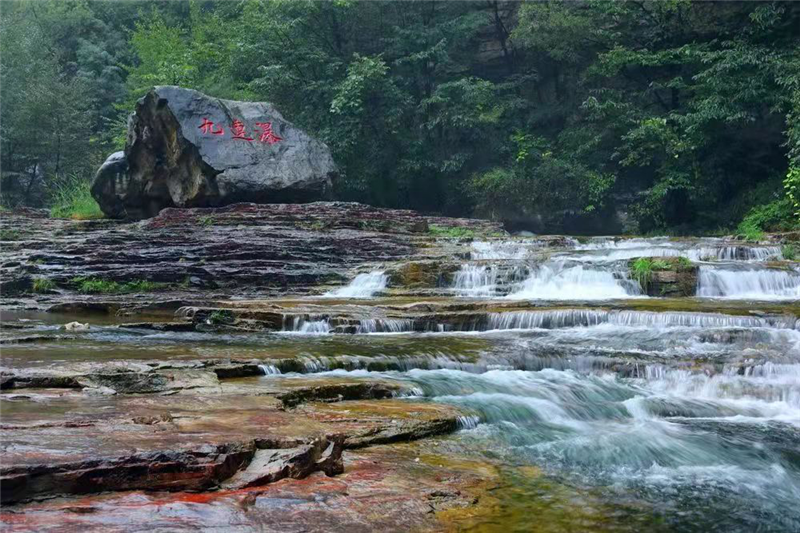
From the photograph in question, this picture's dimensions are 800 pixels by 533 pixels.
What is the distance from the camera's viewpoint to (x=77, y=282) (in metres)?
12.8

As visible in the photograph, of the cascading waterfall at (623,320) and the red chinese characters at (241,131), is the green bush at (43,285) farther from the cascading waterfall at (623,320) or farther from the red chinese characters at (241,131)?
the cascading waterfall at (623,320)

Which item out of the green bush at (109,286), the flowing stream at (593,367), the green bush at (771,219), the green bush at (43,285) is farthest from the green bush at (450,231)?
the green bush at (43,285)

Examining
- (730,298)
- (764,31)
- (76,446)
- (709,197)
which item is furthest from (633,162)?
(76,446)

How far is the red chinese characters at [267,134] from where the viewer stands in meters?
19.1

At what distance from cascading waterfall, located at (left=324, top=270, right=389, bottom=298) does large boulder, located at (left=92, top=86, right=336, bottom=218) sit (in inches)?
241

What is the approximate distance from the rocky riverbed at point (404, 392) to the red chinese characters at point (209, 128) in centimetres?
594

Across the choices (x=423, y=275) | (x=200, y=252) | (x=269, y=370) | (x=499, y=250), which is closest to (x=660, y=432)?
(x=269, y=370)

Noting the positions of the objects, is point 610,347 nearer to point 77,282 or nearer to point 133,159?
point 77,282

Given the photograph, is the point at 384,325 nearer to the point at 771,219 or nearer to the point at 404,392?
the point at 404,392

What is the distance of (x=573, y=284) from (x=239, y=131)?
1111cm

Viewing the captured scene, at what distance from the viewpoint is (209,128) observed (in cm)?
1848

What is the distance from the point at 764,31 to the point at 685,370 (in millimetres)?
16410

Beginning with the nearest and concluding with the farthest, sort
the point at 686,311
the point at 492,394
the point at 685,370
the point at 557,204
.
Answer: the point at 492,394
the point at 685,370
the point at 686,311
the point at 557,204

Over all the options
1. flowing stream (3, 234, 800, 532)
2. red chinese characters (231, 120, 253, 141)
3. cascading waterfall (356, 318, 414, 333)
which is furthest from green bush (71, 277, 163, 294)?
red chinese characters (231, 120, 253, 141)
